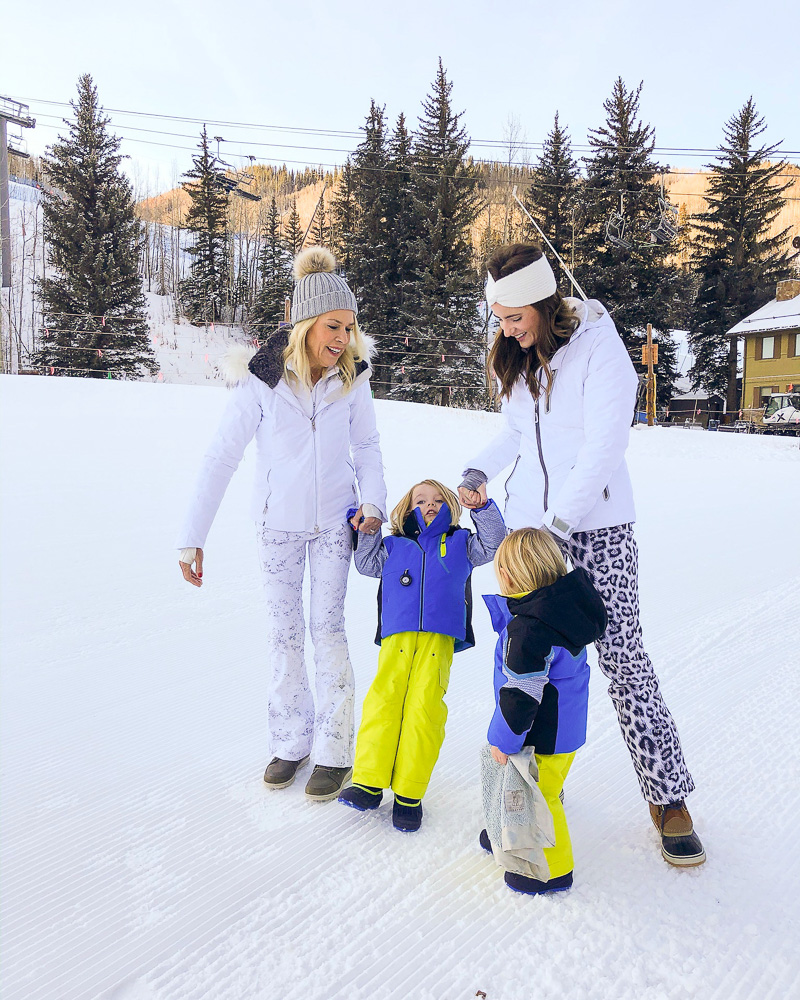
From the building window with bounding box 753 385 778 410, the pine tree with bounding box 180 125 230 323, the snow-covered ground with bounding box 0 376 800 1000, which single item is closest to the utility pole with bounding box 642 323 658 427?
the building window with bounding box 753 385 778 410

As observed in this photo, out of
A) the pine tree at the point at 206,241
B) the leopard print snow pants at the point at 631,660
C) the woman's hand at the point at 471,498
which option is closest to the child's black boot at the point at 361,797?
the leopard print snow pants at the point at 631,660

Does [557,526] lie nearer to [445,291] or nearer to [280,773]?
[280,773]

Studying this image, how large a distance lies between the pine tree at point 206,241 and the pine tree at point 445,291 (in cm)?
1017

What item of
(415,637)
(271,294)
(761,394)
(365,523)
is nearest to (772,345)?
(761,394)

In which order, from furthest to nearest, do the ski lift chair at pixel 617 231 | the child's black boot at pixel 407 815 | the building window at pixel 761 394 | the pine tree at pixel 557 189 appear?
the building window at pixel 761 394 → the pine tree at pixel 557 189 → the ski lift chair at pixel 617 231 → the child's black boot at pixel 407 815

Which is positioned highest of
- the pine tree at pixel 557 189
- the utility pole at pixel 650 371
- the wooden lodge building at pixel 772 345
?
the pine tree at pixel 557 189

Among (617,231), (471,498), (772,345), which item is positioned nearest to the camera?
(471,498)

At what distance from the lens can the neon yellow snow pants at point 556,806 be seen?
178cm

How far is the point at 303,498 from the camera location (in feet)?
7.54

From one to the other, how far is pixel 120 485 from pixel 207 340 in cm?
2498

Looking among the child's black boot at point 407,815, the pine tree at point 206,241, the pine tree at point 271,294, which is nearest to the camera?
the child's black boot at point 407,815

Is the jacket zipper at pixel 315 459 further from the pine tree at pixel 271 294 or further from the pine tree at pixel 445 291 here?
the pine tree at pixel 271 294

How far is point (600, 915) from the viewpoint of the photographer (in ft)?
5.55

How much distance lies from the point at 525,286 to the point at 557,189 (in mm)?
27330
